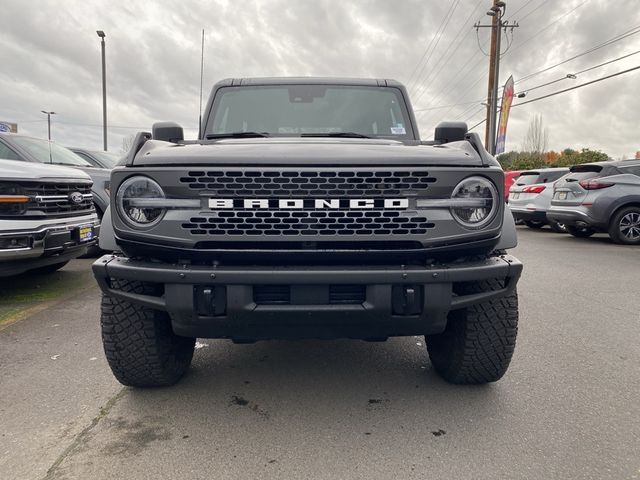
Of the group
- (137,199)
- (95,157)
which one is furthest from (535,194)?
(137,199)

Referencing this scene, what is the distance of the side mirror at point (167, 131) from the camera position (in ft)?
10.3

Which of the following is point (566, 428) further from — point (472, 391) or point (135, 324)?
point (135, 324)

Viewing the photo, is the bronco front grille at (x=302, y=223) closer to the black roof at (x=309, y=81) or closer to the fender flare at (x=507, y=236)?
the fender flare at (x=507, y=236)

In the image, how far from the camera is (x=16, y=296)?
5273 millimetres

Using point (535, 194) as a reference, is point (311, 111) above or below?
above

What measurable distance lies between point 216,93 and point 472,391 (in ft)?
9.68

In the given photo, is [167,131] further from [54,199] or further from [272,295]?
[54,199]

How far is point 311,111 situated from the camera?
374 centimetres

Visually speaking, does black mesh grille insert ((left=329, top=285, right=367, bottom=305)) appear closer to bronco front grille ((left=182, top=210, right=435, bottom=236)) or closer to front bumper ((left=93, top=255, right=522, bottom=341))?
front bumper ((left=93, top=255, right=522, bottom=341))

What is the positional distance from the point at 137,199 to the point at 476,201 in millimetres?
1612

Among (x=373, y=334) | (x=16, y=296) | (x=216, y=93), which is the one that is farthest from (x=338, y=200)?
(x=16, y=296)

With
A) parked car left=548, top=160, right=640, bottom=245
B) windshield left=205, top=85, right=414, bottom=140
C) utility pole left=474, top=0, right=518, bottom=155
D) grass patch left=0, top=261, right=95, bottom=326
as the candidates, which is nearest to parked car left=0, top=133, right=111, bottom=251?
grass patch left=0, top=261, right=95, bottom=326

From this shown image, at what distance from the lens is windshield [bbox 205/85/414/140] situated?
364cm

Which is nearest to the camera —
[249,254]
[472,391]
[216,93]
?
[249,254]
